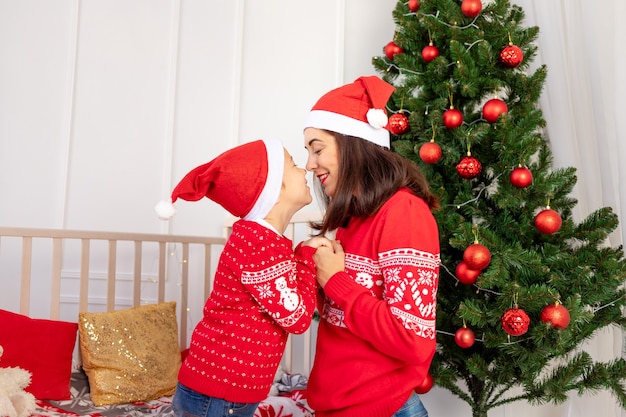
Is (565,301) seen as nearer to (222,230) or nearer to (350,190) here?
(350,190)

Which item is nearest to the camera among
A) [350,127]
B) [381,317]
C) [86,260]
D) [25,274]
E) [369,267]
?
[381,317]

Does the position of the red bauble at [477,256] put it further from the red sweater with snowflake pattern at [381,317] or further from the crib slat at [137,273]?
the crib slat at [137,273]

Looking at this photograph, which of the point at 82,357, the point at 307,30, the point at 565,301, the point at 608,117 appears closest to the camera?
the point at 565,301

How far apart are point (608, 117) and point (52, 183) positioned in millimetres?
2149

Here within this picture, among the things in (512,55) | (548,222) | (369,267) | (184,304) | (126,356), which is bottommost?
(126,356)

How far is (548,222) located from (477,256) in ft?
0.65

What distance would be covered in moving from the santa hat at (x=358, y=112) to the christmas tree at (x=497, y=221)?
0.97 ft

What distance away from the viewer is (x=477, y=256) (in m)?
1.32

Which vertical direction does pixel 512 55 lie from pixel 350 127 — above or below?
above

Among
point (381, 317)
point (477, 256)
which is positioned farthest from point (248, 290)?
point (477, 256)

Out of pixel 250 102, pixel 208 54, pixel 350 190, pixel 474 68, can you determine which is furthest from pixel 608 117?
pixel 208 54

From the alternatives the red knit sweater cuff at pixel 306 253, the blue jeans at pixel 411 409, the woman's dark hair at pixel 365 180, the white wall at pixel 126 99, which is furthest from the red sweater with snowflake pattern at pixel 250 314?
the white wall at pixel 126 99

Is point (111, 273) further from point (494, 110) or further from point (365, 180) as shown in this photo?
point (494, 110)

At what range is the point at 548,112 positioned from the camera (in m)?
1.77
